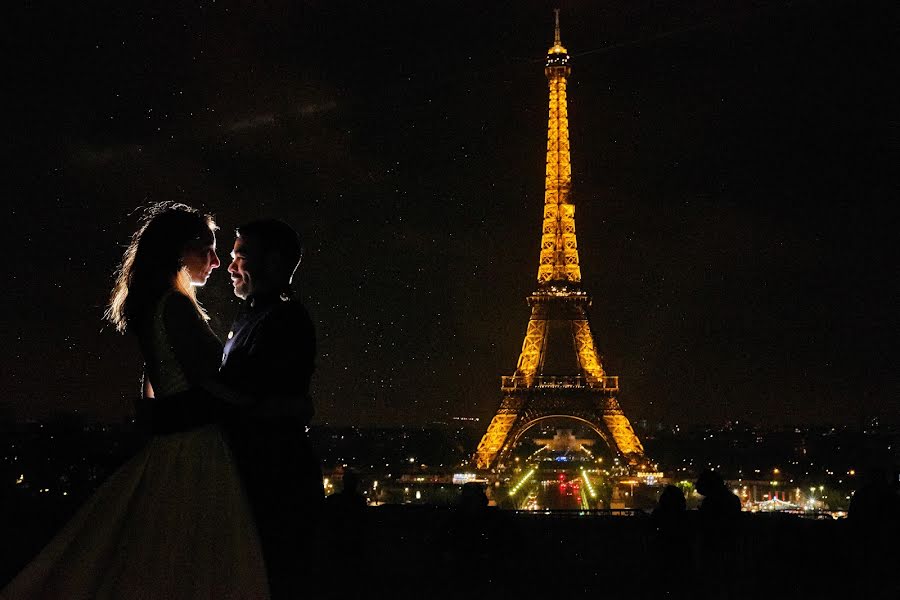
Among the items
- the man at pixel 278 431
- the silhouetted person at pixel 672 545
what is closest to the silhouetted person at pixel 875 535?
the silhouetted person at pixel 672 545

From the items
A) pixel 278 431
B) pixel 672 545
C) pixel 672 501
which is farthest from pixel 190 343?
pixel 672 501

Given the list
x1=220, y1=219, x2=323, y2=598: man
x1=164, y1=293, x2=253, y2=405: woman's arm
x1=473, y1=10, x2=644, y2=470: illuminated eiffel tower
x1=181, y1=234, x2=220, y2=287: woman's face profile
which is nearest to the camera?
x1=220, y1=219, x2=323, y2=598: man

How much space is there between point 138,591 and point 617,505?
43896 mm

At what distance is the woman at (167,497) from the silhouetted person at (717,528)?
569cm

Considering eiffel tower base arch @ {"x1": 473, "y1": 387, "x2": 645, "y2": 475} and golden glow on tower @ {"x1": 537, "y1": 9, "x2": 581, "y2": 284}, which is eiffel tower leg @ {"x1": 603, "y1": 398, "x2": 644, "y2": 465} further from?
A: golden glow on tower @ {"x1": 537, "y1": 9, "x2": 581, "y2": 284}

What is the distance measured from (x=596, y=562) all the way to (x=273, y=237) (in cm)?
621

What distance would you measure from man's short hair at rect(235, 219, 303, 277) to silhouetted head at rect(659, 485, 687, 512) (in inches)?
222

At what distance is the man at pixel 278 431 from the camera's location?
3932 mm

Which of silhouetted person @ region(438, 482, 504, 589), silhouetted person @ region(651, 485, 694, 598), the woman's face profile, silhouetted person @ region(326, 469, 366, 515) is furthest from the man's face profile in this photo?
silhouetted person @ region(651, 485, 694, 598)

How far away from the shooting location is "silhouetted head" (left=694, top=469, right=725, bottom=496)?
891 cm

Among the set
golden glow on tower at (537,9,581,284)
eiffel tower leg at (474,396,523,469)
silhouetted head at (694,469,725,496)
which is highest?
golden glow on tower at (537,9,581,284)

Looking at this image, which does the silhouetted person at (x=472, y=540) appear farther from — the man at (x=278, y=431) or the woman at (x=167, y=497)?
the woman at (x=167, y=497)

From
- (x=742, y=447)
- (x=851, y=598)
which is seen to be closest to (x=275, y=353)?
(x=851, y=598)

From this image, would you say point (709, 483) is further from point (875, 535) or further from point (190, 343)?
point (190, 343)
